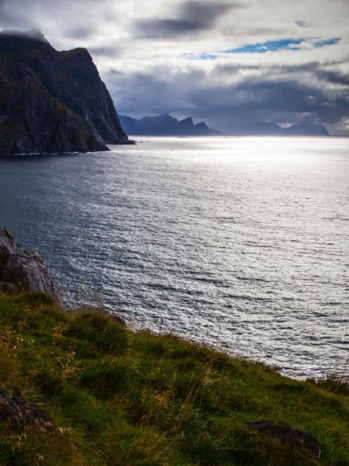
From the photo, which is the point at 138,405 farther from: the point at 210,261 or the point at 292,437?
the point at 210,261

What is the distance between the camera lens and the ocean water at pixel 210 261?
37594 mm

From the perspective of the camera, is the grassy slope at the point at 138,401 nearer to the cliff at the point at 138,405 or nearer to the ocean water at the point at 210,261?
the cliff at the point at 138,405

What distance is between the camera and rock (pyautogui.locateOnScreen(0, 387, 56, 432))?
5434 mm

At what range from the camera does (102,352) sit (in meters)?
11.4

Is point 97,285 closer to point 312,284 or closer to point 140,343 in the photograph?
point 312,284

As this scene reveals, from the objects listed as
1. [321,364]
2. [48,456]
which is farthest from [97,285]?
[48,456]

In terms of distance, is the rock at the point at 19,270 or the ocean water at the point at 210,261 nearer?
the rock at the point at 19,270

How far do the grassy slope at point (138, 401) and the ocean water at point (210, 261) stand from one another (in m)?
6.17

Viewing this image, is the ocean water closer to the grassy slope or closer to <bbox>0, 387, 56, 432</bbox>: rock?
the grassy slope

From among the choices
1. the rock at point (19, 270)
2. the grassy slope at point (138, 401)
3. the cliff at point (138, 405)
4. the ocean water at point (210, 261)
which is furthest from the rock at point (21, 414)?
the rock at point (19, 270)

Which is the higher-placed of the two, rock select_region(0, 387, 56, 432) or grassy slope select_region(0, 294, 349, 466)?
rock select_region(0, 387, 56, 432)

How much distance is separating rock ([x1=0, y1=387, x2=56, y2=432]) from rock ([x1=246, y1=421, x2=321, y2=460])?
4427 millimetres

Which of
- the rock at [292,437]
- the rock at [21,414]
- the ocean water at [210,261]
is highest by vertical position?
the rock at [21,414]

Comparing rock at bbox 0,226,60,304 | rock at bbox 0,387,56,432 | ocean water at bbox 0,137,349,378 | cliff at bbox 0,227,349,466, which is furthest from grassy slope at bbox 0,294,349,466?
rock at bbox 0,226,60,304
